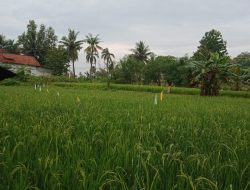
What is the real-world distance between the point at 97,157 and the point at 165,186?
68 centimetres

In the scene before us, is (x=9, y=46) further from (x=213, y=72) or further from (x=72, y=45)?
(x=213, y=72)

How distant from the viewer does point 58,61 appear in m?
48.0

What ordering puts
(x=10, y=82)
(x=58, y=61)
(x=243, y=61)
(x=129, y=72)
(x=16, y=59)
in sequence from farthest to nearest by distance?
(x=16, y=59) → (x=58, y=61) → (x=129, y=72) → (x=243, y=61) → (x=10, y=82)

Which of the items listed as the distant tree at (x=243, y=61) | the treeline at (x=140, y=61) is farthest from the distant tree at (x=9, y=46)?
the distant tree at (x=243, y=61)

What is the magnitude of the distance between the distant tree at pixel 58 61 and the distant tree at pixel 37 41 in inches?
297

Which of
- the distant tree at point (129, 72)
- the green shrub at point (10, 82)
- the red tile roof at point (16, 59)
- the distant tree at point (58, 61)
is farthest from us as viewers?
the red tile roof at point (16, 59)

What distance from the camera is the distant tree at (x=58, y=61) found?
47688 millimetres

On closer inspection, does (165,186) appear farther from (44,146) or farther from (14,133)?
(14,133)

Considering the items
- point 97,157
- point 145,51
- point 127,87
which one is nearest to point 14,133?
point 97,157

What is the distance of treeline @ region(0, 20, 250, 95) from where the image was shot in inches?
782

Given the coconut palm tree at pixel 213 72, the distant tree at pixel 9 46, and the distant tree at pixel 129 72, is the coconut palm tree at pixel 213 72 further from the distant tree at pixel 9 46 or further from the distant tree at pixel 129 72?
the distant tree at pixel 9 46

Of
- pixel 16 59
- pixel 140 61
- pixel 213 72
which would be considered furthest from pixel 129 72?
pixel 213 72

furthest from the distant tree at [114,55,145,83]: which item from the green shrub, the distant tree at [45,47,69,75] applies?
the green shrub

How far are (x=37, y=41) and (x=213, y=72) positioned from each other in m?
42.1
